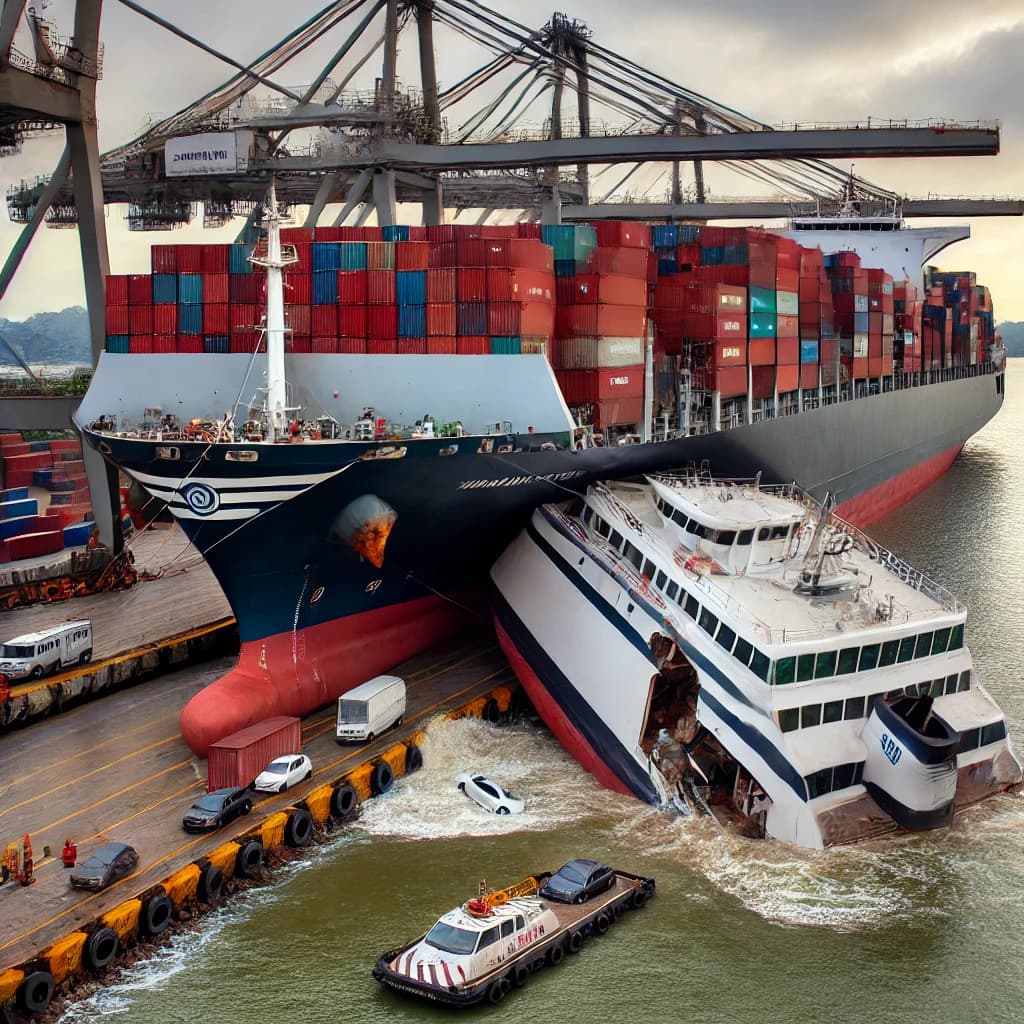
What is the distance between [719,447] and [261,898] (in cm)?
2022

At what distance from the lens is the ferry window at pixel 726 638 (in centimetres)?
2044

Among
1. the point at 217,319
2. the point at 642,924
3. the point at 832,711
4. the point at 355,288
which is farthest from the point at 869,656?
the point at 217,319

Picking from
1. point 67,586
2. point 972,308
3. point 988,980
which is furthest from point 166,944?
point 972,308

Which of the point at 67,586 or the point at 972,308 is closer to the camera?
the point at 67,586

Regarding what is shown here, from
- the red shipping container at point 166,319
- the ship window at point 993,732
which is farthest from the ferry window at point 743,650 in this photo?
the red shipping container at point 166,319

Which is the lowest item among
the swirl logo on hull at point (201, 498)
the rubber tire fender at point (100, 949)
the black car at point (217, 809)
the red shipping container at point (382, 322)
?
the rubber tire fender at point (100, 949)

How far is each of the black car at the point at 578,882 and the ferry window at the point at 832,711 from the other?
4.56 meters

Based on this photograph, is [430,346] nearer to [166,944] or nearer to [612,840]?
[612,840]

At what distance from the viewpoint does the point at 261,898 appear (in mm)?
18078

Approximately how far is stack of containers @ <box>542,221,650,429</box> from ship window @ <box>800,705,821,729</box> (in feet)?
37.2

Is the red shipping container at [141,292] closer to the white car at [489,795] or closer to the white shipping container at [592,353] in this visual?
the white shipping container at [592,353]

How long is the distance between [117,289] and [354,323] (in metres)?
6.58

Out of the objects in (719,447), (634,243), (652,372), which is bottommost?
(719,447)

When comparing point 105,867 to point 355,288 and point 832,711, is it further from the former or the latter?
point 355,288
